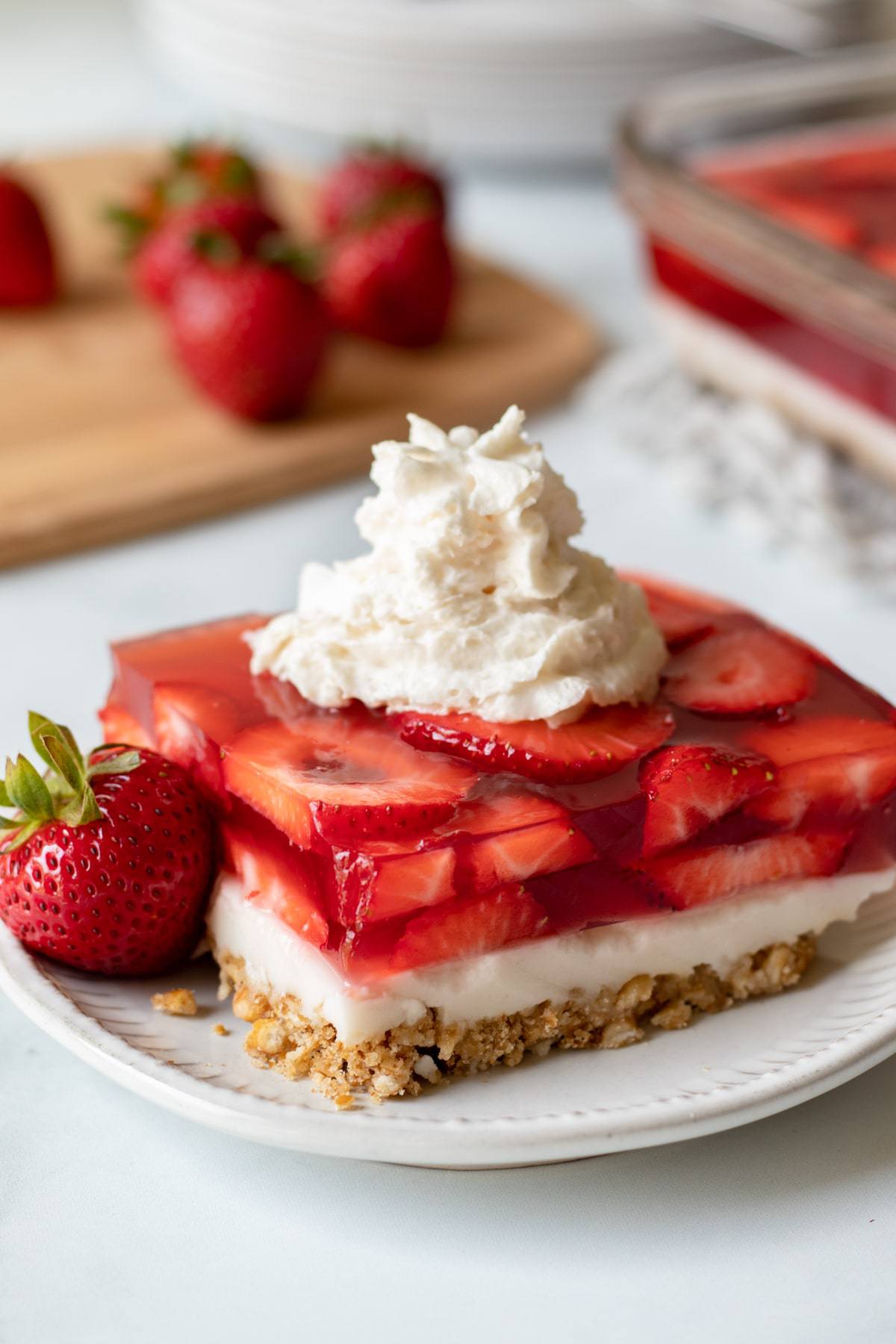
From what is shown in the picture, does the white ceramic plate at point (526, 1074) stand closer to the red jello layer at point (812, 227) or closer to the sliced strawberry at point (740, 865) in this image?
the sliced strawberry at point (740, 865)

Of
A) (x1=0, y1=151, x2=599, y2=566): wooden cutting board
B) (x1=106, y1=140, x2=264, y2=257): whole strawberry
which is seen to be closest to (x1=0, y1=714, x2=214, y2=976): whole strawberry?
(x1=0, y1=151, x2=599, y2=566): wooden cutting board

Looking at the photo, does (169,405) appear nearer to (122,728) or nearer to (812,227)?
(812,227)

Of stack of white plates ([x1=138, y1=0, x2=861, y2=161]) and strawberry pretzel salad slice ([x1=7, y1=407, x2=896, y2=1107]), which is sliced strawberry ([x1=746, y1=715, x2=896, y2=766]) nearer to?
strawberry pretzel salad slice ([x1=7, y1=407, x2=896, y2=1107])

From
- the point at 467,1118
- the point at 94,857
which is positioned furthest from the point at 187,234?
the point at 467,1118

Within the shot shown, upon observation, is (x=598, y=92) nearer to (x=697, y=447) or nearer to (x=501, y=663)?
(x=697, y=447)

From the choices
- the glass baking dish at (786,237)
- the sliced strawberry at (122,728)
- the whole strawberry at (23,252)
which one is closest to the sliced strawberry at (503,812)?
the sliced strawberry at (122,728)

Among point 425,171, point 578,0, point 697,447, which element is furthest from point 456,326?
point 578,0
